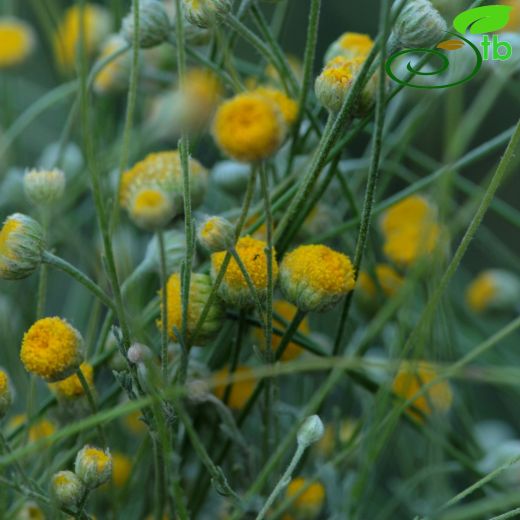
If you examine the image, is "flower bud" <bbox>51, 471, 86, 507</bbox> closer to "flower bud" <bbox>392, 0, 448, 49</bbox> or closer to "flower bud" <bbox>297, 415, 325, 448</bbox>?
"flower bud" <bbox>297, 415, 325, 448</bbox>

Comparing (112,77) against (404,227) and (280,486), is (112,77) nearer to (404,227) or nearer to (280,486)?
(404,227)

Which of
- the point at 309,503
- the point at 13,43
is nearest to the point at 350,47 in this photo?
the point at 309,503

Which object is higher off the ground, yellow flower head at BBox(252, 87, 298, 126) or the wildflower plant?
yellow flower head at BBox(252, 87, 298, 126)

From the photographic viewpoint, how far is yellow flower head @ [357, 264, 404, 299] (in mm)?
651

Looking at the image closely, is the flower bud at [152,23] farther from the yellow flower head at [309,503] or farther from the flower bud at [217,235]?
the yellow flower head at [309,503]

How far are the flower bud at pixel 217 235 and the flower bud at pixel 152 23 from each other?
154 mm

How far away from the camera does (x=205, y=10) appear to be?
46cm

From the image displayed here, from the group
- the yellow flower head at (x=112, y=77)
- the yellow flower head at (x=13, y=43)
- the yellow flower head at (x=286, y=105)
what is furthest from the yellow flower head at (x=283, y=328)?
the yellow flower head at (x=13, y=43)

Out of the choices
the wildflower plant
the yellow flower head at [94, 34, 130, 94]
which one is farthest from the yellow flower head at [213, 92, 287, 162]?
the yellow flower head at [94, 34, 130, 94]

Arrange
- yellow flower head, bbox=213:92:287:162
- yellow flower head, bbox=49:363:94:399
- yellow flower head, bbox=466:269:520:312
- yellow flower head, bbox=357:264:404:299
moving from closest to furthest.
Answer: yellow flower head, bbox=213:92:287:162 < yellow flower head, bbox=49:363:94:399 < yellow flower head, bbox=357:264:404:299 < yellow flower head, bbox=466:269:520:312

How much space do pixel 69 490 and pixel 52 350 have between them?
0.21ft

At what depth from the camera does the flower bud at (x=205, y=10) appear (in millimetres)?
460

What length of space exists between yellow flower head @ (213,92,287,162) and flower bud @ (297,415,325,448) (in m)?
0.12

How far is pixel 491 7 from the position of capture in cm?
47
